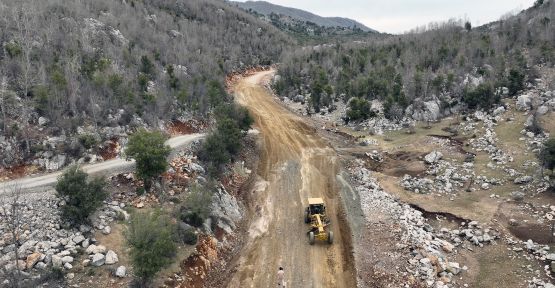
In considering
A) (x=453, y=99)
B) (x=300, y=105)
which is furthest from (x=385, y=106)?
(x=300, y=105)

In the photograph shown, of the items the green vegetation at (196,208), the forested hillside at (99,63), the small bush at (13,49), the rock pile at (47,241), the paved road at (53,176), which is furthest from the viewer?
the small bush at (13,49)

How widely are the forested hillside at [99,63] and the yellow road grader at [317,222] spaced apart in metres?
20.6

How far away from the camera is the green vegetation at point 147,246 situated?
2019cm

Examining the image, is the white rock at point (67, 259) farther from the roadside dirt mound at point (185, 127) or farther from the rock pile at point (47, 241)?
the roadside dirt mound at point (185, 127)

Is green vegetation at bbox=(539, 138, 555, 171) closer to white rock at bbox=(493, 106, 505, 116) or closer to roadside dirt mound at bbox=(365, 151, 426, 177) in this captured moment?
roadside dirt mound at bbox=(365, 151, 426, 177)

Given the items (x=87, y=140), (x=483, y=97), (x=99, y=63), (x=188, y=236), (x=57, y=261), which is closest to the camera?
(x=57, y=261)

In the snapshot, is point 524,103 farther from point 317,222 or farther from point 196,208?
point 196,208

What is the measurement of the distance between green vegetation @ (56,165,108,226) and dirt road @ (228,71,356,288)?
959 centimetres

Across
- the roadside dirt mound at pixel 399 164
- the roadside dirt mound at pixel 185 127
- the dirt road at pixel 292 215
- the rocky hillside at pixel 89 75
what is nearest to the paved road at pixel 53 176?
the rocky hillside at pixel 89 75

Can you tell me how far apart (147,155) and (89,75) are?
17.6m

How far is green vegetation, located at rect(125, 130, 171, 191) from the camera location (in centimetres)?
2903

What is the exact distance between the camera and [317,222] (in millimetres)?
28734

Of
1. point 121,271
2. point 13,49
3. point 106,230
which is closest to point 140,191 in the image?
point 106,230

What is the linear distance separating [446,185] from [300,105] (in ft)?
109
